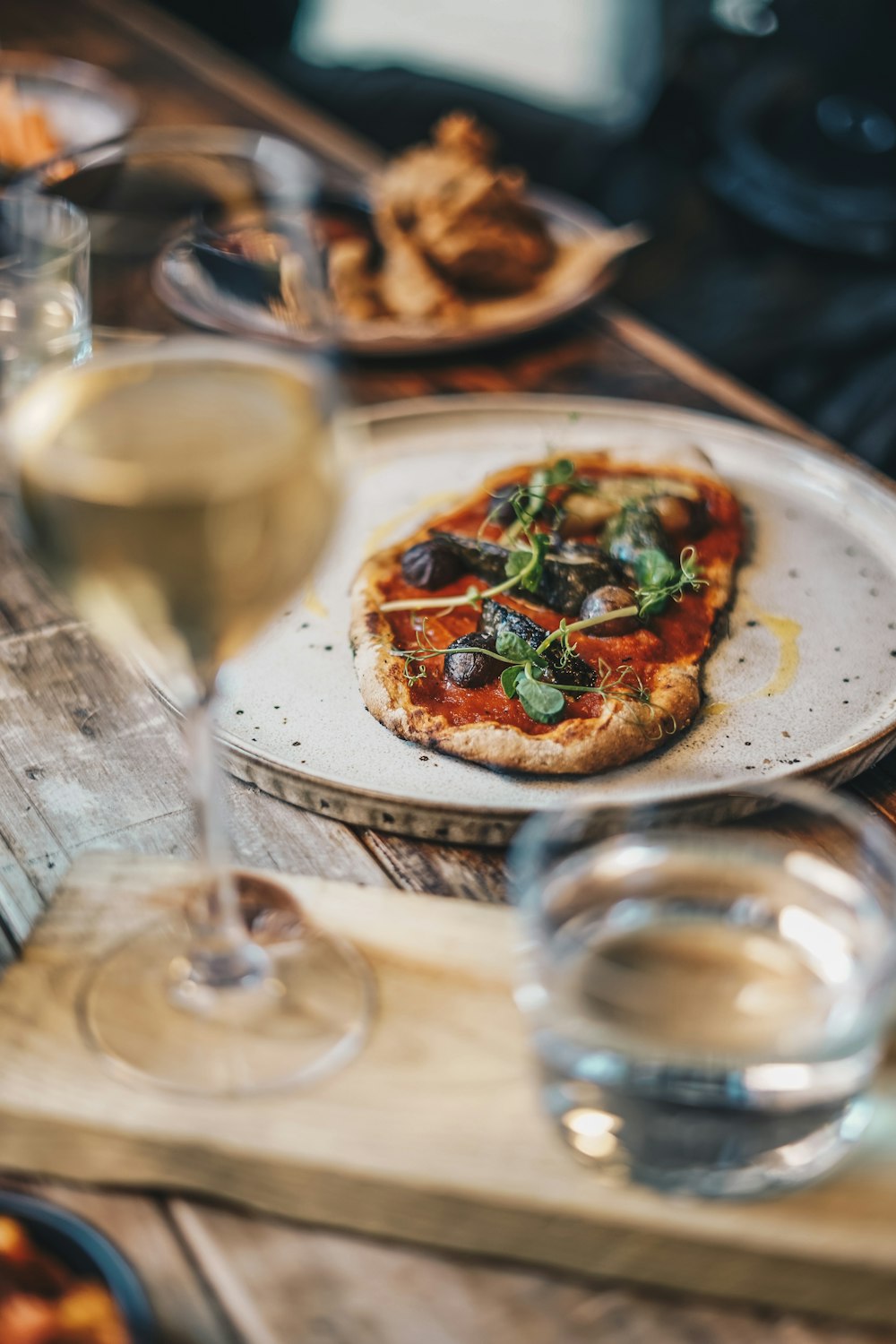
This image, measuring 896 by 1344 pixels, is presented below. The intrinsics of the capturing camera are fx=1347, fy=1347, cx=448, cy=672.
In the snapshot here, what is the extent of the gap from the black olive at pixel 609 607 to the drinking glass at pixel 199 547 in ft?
1.88

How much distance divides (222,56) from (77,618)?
2.45 metres

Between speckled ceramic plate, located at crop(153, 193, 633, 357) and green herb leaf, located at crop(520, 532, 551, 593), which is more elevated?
green herb leaf, located at crop(520, 532, 551, 593)

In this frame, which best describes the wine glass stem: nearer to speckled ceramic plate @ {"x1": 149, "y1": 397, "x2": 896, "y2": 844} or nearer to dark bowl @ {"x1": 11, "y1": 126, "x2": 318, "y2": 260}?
speckled ceramic plate @ {"x1": 149, "y1": 397, "x2": 896, "y2": 844}

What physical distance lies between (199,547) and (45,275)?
0.97 m

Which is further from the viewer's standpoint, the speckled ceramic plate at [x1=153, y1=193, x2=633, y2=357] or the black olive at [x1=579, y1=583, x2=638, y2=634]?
the speckled ceramic plate at [x1=153, y1=193, x2=633, y2=357]

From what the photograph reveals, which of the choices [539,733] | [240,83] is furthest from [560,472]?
[240,83]

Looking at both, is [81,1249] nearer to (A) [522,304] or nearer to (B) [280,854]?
(B) [280,854]

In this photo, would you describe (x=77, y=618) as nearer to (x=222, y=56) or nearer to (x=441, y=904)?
(x=441, y=904)

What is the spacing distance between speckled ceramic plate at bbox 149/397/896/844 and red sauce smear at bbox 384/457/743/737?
0.04 m

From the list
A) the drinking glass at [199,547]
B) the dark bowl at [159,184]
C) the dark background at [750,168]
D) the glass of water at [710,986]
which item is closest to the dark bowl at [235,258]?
the dark bowl at [159,184]

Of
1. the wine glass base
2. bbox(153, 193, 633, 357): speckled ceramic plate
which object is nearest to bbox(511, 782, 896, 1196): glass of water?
the wine glass base

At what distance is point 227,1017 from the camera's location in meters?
0.87

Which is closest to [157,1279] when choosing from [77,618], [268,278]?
[268,278]

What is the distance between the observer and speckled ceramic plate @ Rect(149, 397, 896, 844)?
1.17 metres
